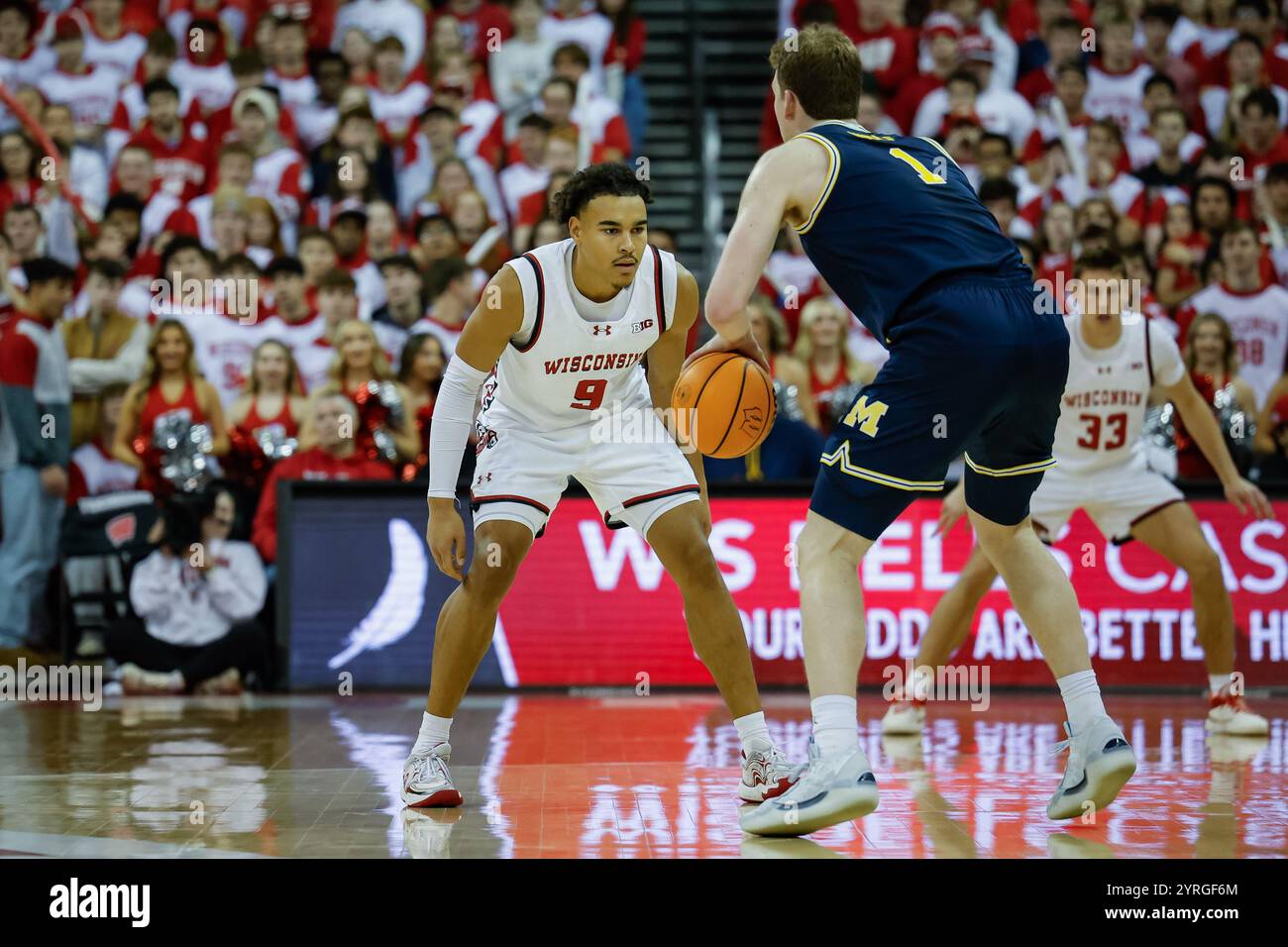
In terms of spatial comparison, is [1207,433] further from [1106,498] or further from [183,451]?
[183,451]

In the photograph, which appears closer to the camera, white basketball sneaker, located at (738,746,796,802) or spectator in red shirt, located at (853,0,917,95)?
white basketball sneaker, located at (738,746,796,802)

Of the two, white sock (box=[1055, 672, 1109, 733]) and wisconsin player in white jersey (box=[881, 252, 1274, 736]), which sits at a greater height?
wisconsin player in white jersey (box=[881, 252, 1274, 736])

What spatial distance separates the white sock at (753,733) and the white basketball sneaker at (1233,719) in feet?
10.2

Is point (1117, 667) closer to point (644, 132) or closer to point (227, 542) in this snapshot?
point (227, 542)

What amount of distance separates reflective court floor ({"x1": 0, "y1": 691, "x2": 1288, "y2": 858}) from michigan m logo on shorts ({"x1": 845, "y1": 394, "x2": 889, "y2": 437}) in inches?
48.5

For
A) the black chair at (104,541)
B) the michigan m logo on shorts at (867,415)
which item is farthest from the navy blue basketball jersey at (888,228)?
the black chair at (104,541)

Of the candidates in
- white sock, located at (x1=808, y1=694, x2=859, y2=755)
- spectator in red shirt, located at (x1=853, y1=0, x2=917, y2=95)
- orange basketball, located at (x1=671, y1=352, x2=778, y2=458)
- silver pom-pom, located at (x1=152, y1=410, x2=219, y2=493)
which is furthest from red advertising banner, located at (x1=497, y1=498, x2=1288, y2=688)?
spectator in red shirt, located at (x1=853, y1=0, x2=917, y2=95)

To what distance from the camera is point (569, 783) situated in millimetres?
6160

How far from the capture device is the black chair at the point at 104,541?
10.1 m

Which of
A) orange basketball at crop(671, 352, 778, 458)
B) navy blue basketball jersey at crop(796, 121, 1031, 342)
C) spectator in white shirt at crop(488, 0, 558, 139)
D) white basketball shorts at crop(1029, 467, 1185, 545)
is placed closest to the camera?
navy blue basketball jersey at crop(796, 121, 1031, 342)

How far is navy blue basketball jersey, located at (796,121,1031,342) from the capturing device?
495 cm

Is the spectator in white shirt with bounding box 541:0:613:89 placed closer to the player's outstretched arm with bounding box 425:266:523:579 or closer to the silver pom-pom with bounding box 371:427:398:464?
the silver pom-pom with bounding box 371:427:398:464

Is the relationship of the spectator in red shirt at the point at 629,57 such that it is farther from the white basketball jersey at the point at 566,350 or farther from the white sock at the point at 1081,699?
the white sock at the point at 1081,699
